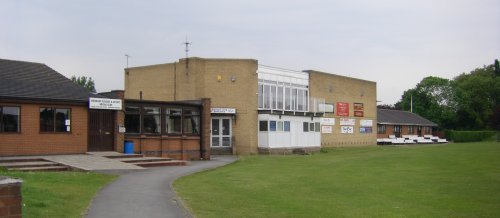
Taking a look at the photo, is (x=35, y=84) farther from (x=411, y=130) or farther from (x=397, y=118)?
(x=411, y=130)

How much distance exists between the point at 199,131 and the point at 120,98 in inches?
248

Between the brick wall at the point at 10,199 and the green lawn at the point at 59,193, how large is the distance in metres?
4.81

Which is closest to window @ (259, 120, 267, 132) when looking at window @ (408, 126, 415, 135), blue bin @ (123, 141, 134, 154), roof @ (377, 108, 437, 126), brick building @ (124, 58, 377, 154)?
brick building @ (124, 58, 377, 154)

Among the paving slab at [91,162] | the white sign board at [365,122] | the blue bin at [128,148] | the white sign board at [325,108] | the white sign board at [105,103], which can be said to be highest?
the white sign board at [325,108]

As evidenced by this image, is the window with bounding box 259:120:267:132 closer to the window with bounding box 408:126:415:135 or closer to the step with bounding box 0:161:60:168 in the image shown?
the step with bounding box 0:161:60:168

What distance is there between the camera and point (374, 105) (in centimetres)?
5916

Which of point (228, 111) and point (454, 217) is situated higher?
point (228, 111)

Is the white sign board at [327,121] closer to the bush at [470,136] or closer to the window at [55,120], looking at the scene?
the window at [55,120]

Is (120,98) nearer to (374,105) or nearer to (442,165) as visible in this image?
(442,165)

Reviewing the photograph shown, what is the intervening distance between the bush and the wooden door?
56596mm

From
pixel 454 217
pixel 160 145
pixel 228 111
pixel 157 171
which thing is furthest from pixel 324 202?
pixel 228 111

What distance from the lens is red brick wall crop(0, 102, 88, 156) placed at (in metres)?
24.4

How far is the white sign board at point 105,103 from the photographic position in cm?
2688

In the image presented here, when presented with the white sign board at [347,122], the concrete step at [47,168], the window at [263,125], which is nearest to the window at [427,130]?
the white sign board at [347,122]
